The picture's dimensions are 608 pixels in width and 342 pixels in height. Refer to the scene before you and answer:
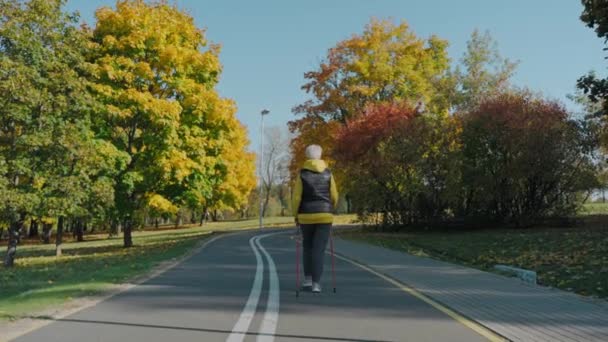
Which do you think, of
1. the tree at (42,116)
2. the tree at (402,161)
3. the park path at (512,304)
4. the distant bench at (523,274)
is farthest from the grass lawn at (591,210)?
the tree at (42,116)

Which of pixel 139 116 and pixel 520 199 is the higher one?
pixel 139 116

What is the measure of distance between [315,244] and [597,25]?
1315cm

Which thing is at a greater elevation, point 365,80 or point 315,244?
point 365,80

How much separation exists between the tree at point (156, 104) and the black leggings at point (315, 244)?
52.6 ft

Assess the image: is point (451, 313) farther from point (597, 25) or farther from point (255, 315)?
point (597, 25)

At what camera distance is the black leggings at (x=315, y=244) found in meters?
8.59

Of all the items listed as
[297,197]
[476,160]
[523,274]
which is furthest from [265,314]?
[476,160]

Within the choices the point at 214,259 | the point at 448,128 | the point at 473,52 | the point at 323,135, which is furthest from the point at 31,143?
the point at 473,52

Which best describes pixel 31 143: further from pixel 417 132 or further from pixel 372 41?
pixel 372 41

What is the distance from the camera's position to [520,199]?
29016mm

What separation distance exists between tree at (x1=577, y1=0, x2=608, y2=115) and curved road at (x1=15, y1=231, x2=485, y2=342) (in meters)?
11.1

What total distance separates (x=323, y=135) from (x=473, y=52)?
23.5 meters

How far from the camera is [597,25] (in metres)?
17.0

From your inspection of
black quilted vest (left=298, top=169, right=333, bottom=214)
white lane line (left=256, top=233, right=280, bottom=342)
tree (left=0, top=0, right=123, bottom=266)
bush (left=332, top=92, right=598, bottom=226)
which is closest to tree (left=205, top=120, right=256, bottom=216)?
bush (left=332, top=92, right=598, bottom=226)
